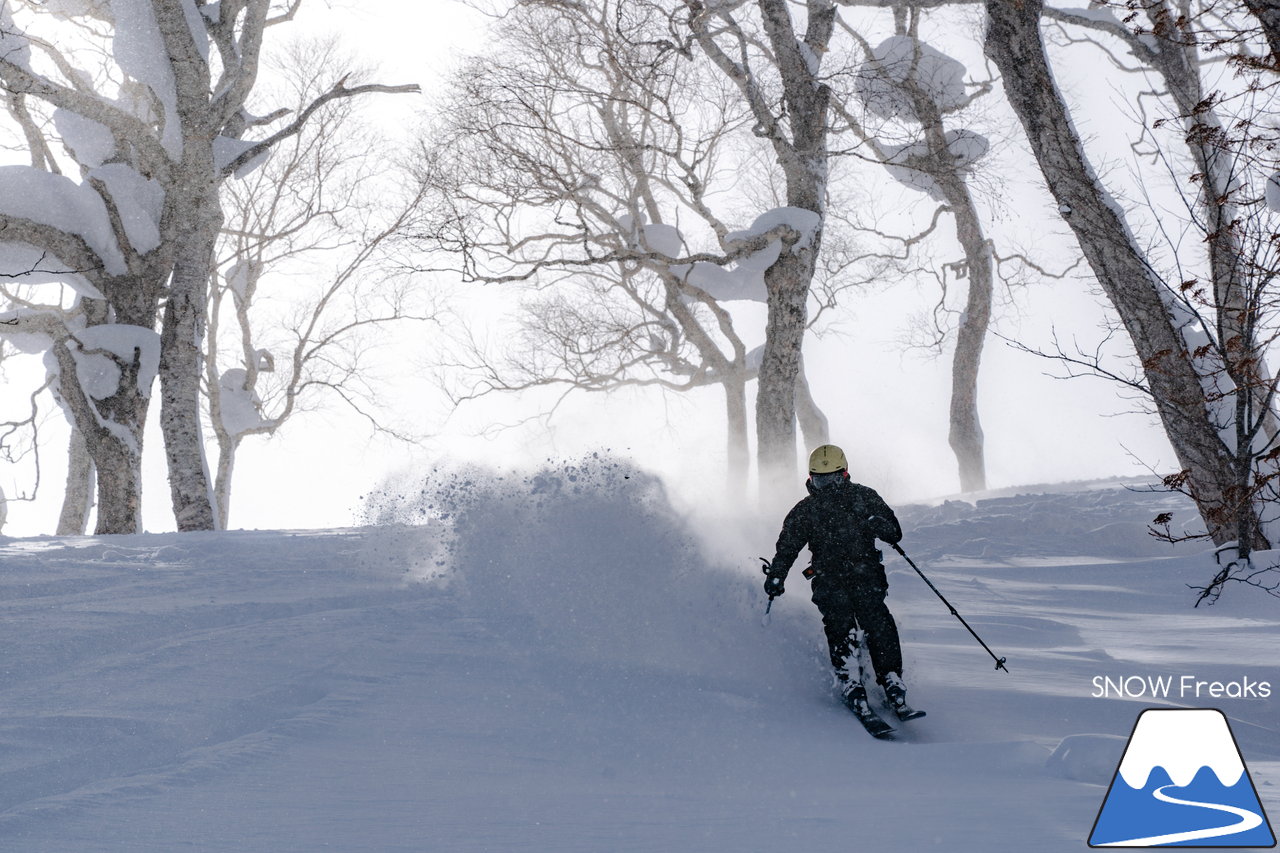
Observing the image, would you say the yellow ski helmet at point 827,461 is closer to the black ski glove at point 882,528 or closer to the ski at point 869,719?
the black ski glove at point 882,528

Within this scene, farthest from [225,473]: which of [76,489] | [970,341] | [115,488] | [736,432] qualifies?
[970,341]

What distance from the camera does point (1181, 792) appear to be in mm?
3062

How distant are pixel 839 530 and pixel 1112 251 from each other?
4702 millimetres

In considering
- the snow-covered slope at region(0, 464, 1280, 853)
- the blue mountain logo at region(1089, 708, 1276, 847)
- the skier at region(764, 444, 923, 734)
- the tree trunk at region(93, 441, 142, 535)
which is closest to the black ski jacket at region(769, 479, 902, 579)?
the skier at region(764, 444, 923, 734)

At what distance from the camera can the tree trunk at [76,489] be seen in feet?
48.6

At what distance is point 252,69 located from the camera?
1207 cm

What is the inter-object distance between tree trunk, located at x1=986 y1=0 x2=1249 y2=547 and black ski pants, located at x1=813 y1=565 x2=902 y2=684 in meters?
4.20

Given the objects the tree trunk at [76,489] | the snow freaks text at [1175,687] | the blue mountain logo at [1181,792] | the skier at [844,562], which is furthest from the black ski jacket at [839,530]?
the tree trunk at [76,489]

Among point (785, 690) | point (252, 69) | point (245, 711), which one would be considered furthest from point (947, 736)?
point (252, 69)

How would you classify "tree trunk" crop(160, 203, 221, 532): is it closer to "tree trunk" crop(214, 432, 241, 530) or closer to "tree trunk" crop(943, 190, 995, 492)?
"tree trunk" crop(214, 432, 241, 530)

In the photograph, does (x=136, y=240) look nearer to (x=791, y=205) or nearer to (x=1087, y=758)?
(x=791, y=205)

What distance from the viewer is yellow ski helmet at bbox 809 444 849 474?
535 cm

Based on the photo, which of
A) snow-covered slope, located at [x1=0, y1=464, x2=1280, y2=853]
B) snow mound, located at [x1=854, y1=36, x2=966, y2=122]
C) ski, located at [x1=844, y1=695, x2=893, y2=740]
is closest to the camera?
snow-covered slope, located at [x1=0, y1=464, x2=1280, y2=853]

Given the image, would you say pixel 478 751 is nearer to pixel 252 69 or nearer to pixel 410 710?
pixel 410 710
